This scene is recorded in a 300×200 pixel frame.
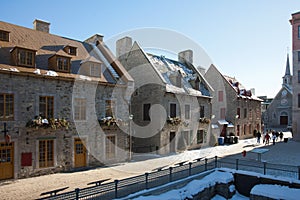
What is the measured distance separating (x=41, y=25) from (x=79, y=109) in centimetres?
758

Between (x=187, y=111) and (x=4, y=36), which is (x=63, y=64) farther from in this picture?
(x=187, y=111)

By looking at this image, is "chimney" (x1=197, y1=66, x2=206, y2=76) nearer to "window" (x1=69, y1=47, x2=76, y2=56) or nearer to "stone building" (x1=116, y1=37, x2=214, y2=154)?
"stone building" (x1=116, y1=37, x2=214, y2=154)

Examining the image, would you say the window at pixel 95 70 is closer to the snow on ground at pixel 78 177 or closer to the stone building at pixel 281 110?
the snow on ground at pixel 78 177

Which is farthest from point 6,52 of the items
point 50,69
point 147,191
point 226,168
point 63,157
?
point 226,168

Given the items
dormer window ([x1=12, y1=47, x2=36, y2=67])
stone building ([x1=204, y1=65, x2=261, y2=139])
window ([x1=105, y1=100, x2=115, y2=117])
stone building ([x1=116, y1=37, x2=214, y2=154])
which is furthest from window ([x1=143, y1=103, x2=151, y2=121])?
stone building ([x1=204, y1=65, x2=261, y2=139])

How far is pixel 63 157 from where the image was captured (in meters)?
14.7

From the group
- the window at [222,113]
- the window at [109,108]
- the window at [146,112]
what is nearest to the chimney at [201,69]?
the window at [222,113]

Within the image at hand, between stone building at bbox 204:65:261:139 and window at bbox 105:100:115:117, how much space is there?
1735cm

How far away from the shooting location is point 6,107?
12.7 meters

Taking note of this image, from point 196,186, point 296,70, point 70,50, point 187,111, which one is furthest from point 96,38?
point 296,70

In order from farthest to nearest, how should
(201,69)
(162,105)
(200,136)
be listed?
(201,69) → (200,136) → (162,105)

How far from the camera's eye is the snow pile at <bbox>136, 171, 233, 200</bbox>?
10.7m

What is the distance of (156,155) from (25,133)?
35.1 ft

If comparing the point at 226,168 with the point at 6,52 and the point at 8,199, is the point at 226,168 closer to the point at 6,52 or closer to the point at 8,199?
the point at 8,199
